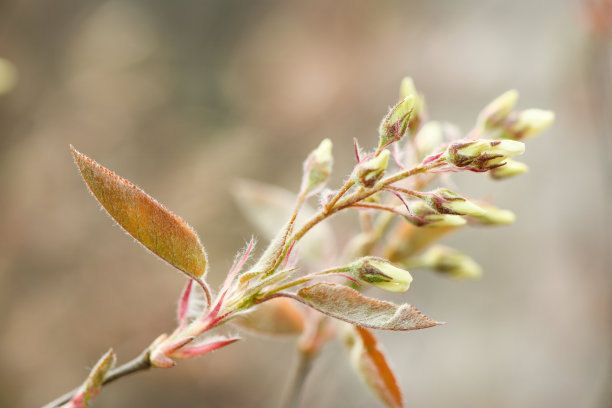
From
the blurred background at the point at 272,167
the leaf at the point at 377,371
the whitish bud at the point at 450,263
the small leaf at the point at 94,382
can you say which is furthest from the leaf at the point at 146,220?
the blurred background at the point at 272,167

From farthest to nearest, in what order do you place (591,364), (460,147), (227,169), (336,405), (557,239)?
(557,239), (591,364), (227,169), (336,405), (460,147)

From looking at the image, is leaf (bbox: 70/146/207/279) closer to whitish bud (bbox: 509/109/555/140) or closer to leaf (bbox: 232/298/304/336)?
leaf (bbox: 232/298/304/336)

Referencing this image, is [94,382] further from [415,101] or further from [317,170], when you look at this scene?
[415,101]

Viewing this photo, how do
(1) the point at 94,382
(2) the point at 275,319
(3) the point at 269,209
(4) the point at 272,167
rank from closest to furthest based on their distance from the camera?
(1) the point at 94,382 → (2) the point at 275,319 → (3) the point at 269,209 → (4) the point at 272,167

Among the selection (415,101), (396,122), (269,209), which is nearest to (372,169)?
(396,122)

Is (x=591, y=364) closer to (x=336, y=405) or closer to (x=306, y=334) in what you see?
(x=336, y=405)

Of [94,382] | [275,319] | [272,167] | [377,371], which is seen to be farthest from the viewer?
[272,167]

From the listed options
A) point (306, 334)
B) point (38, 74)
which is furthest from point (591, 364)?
point (38, 74)
